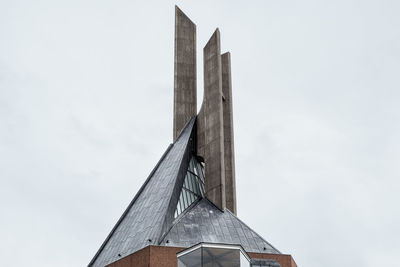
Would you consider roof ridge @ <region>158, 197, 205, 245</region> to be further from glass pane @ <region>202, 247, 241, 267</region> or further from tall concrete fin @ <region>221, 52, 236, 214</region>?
glass pane @ <region>202, 247, 241, 267</region>

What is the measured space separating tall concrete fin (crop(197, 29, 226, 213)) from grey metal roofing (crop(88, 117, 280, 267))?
113cm

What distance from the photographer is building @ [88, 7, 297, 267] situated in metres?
41.9

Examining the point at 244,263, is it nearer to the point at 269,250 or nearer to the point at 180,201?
the point at 269,250

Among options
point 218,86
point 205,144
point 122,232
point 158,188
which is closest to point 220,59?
point 218,86

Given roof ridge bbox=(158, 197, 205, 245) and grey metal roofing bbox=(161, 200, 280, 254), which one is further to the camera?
grey metal roofing bbox=(161, 200, 280, 254)

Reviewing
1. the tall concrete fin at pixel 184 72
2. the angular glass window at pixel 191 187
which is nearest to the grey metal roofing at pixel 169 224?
the angular glass window at pixel 191 187

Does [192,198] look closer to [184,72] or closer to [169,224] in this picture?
[169,224]

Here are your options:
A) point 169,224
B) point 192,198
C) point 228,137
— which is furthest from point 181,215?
point 228,137

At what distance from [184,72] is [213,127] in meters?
8.91

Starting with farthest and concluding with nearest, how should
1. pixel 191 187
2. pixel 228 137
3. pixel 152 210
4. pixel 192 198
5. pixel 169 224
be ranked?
pixel 228 137, pixel 191 187, pixel 192 198, pixel 152 210, pixel 169 224

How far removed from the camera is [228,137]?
2201 inches

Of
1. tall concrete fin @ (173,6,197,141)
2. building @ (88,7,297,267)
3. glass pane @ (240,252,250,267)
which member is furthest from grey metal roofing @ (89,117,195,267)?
glass pane @ (240,252,250,267)

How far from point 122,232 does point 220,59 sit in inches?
574

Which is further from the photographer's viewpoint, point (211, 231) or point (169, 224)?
point (211, 231)
